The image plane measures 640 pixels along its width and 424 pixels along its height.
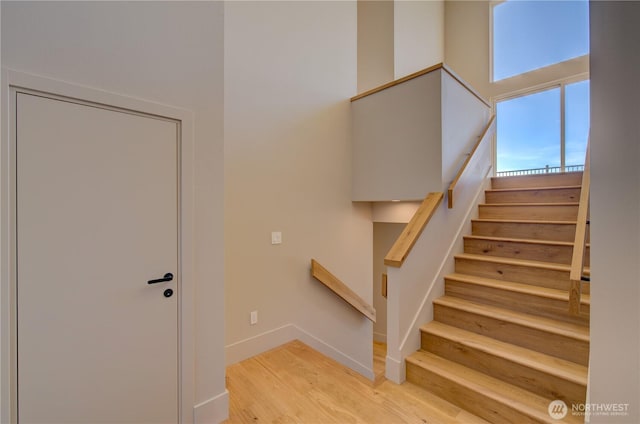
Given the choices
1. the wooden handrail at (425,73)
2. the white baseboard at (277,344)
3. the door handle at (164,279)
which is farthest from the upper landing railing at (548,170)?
the door handle at (164,279)

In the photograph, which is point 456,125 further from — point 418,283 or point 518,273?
point 418,283

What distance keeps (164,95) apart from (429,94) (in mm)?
2421

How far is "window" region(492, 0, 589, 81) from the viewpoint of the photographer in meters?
4.69

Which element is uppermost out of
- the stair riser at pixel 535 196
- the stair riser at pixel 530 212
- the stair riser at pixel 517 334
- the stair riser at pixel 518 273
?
the stair riser at pixel 535 196

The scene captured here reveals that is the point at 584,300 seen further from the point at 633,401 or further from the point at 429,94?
the point at 429,94

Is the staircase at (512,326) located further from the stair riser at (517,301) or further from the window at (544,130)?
the window at (544,130)

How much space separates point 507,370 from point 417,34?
5.36 meters

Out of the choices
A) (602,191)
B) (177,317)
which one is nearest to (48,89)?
(177,317)

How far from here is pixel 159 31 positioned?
5.27 ft

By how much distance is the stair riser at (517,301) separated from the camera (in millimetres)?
2068

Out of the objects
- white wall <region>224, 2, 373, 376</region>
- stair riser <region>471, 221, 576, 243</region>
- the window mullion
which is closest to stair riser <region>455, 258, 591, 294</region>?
stair riser <region>471, 221, 576, 243</region>

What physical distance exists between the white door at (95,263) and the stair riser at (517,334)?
2.10 metres

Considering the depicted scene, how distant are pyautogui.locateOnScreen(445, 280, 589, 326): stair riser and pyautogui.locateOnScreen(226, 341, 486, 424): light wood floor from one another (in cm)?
94

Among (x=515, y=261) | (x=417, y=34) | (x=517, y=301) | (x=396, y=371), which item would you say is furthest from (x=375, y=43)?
(x=396, y=371)
